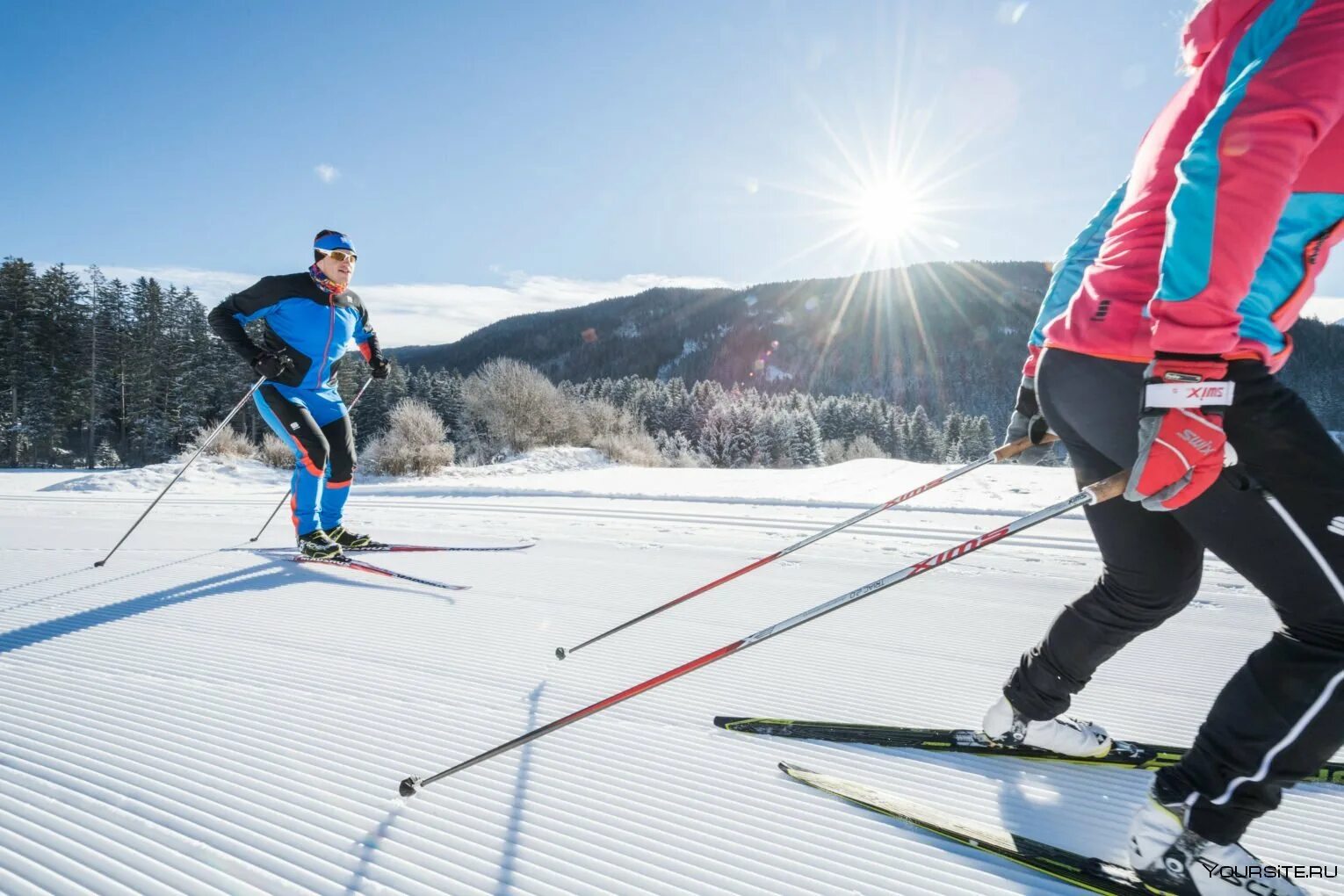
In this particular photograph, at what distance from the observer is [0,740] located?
1.66m

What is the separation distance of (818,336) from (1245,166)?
442ft

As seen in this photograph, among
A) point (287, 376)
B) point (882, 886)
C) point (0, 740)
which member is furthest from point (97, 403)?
point (882, 886)

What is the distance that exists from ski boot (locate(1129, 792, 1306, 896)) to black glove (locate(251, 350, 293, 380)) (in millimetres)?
4185

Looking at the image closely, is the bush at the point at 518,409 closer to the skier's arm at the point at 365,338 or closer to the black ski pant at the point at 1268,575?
the skier's arm at the point at 365,338

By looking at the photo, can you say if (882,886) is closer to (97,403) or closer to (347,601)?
(347,601)

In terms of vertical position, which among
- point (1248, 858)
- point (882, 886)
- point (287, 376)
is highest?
point (287, 376)

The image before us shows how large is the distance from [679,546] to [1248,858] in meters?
3.50

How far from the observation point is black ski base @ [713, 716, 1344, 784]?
1.64m

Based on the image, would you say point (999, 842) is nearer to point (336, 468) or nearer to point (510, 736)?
point (510, 736)

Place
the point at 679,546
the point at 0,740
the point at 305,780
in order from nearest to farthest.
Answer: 1. the point at 305,780
2. the point at 0,740
3. the point at 679,546

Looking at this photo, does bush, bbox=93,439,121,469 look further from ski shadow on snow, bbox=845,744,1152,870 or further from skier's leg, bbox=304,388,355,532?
ski shadow on snow, bbox=845,744,1152,870

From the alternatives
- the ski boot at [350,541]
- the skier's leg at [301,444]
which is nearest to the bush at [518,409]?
the ski boot at [350,541]

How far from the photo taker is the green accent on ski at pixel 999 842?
120 cm

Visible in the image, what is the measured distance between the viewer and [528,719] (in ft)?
6.16
